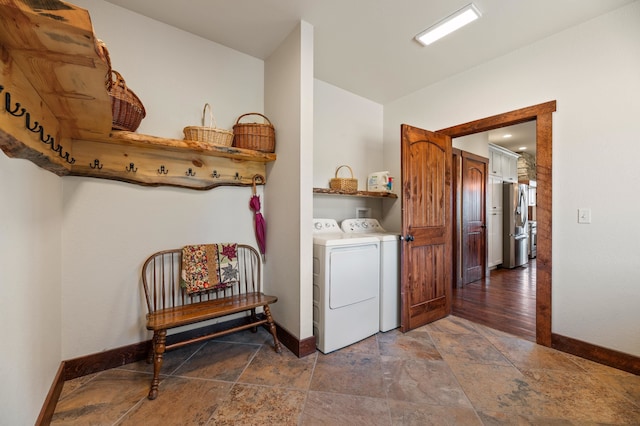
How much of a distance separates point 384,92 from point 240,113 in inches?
74.2

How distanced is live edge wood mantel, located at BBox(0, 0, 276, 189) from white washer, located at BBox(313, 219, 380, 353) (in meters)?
1.06

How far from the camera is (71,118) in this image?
145cm

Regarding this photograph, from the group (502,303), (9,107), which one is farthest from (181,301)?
(502,303)

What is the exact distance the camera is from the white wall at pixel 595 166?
1911mm

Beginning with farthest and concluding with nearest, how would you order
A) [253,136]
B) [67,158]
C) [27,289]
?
[253,136]
[67,158]
[27,289]

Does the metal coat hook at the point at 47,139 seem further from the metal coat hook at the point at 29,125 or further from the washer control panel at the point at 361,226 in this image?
the washer control panel at the point at 361,226

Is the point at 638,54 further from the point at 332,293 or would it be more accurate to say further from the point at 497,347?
the point at 332,293

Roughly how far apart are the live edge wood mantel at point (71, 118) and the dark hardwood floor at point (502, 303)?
9.46ft

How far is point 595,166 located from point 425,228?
4.53 feet

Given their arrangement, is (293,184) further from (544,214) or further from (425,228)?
(544,214)

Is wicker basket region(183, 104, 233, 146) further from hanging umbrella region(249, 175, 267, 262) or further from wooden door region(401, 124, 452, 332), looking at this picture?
wooden door region(401, 124, 452, 332)

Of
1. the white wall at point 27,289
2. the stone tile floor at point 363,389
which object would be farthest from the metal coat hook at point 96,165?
the stone tile floor at point 363,389

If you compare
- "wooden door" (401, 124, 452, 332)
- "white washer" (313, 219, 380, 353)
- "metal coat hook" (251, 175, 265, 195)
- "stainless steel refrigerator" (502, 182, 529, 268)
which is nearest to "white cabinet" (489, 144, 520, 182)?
"stainless steel refrigerator" (502, 182, 529, 268)

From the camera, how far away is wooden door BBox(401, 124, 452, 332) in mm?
2574
